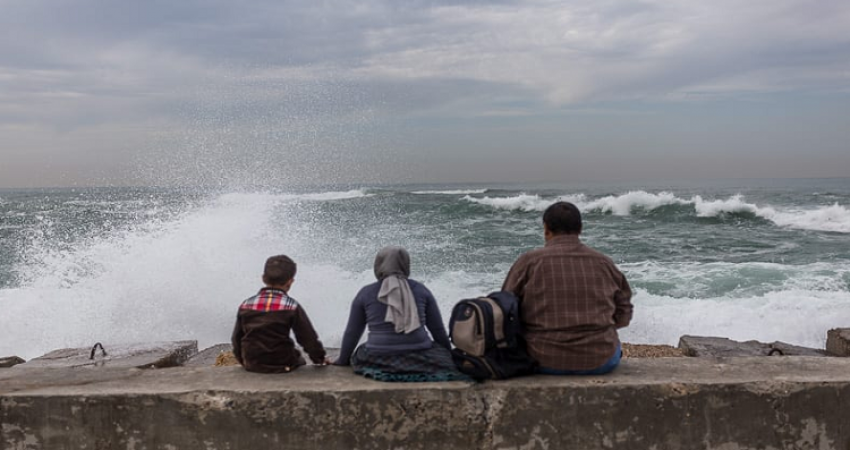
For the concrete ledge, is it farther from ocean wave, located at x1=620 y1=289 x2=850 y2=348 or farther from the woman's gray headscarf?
ocean wave, located at x1=620 y1=289 x2=850 y2=348

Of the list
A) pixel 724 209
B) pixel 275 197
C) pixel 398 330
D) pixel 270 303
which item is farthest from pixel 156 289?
pixel 724 209

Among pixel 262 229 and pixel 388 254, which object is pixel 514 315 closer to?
pixel 388 254

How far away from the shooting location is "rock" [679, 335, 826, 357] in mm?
4940

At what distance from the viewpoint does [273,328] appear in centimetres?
301

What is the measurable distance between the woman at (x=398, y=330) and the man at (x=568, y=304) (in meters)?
0.43

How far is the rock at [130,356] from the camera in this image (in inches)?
165

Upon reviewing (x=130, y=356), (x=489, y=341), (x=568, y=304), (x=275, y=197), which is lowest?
(x=130, y=356)

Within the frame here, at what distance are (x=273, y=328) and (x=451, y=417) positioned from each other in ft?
3.31

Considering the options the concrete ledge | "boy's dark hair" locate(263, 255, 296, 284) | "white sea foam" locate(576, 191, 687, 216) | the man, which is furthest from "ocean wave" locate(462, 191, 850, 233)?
"boy's dark hair" locate(263, 255, 296, 284)

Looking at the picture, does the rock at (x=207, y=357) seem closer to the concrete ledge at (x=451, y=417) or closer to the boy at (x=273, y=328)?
the boy at (x=273, y=328)

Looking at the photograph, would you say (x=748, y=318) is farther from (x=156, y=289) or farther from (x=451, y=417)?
(x=156, y=289)

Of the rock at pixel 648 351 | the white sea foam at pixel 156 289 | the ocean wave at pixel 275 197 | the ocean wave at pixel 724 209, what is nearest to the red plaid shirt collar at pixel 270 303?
the rock at pixel 648 351

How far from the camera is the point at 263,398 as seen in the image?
8.50 feet

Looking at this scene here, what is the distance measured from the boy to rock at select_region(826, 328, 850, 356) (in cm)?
394
